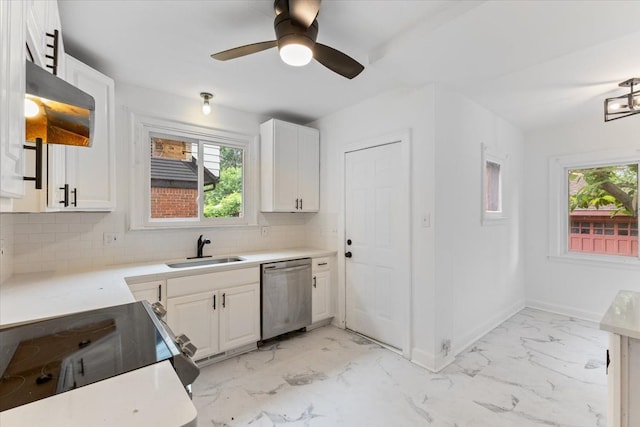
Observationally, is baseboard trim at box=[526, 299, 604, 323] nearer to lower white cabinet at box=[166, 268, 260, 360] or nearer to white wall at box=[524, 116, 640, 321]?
white wall at box=[524, 116, 640, 321]

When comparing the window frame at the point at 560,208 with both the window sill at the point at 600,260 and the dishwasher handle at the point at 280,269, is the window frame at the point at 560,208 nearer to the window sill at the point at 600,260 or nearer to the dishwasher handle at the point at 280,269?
the window sill at the point at 600,260

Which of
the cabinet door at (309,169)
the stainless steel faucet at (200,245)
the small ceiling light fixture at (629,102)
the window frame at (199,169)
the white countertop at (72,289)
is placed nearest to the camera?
the white countertop at (72,289)

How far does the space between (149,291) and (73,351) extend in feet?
4.47

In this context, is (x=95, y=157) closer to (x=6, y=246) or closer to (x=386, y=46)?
(x=6, y=246)

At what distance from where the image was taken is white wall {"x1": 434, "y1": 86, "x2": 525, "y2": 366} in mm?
2637

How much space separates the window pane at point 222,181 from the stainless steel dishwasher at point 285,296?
926 mm

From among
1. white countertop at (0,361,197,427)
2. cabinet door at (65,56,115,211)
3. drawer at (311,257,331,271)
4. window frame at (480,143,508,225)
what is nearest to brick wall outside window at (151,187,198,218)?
cabinet door at (65,56,115,211)

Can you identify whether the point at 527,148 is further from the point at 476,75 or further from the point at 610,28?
the point at 610,28

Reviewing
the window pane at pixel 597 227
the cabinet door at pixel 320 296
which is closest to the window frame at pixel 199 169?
the cabinet door at pixel 320 296

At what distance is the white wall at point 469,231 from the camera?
2637mm

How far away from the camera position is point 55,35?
1.54 metres

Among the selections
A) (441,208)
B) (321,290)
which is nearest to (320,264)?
(321,290)

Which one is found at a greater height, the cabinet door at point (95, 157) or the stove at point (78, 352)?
the cabinet door at point (95, 157)

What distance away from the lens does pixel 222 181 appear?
339cm
